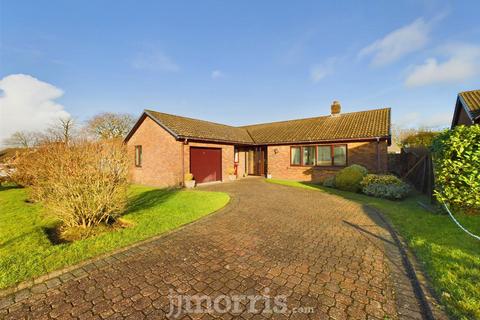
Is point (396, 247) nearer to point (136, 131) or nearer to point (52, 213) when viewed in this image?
point (52, 213)

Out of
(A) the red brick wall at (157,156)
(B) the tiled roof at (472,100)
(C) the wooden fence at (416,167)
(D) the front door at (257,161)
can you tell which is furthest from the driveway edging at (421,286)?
(D) the front door at (257,161)

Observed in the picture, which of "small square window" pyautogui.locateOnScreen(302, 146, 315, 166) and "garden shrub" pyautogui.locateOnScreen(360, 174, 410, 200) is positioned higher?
"small square window" pyautogui.locateOnScreen(302, 146, 315, 166)

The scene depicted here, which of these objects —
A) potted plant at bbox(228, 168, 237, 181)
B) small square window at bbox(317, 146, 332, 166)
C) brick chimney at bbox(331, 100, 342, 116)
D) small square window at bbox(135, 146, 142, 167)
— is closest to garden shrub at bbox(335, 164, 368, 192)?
small square window at bbox(317, 146, 332, 166)

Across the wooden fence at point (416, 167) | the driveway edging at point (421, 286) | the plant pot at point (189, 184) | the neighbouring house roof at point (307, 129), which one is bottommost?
the driveway edging at point (421, 286)

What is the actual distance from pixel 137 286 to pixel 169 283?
1.44ft

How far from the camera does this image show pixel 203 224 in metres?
5.89

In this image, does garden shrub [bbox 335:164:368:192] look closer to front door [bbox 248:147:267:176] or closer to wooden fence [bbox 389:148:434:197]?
wooden fence [bbox 389:148:434:197]

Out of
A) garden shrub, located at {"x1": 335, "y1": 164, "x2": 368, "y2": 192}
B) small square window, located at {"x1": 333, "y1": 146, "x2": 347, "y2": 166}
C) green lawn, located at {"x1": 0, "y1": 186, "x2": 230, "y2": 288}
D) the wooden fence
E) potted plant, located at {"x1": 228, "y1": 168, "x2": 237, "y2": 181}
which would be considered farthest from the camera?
potted plant, located at {"x1": 228, "y1": 168, "x2": 237, "y2": 181}

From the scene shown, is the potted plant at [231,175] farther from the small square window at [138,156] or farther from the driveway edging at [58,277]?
the driveway edging at [58,277]

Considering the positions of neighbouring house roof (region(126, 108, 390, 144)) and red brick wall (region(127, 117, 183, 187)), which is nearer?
red brick wall (region(127, 117, 183, 187))

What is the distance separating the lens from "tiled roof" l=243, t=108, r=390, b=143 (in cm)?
1388

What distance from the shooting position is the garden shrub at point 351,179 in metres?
11.1

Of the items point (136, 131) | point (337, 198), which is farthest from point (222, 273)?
point (136, 131)

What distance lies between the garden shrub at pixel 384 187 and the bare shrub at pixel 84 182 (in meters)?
10.4
